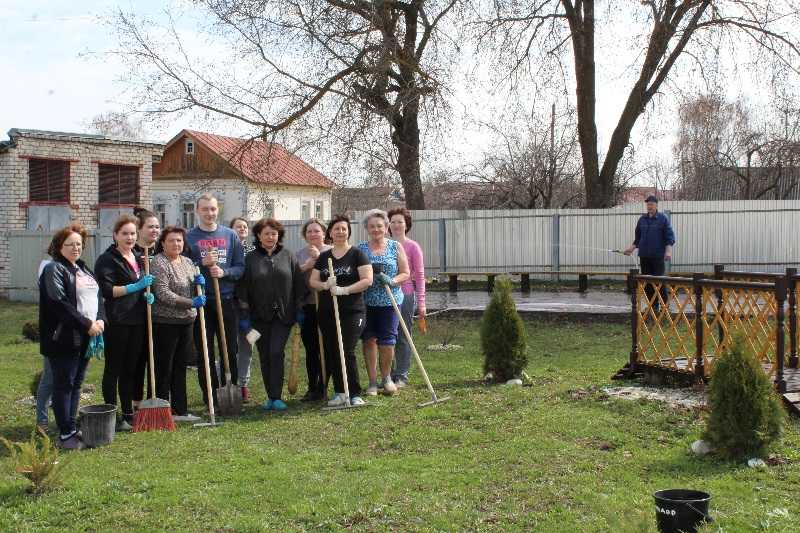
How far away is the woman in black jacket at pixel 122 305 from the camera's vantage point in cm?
708

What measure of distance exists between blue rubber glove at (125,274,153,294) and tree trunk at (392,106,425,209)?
46.0ft

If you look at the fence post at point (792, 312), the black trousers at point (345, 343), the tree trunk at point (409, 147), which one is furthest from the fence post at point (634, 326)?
the tree trunk at point (409, 147)

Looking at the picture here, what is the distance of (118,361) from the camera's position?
7.19m

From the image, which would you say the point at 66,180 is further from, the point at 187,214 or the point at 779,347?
the point at 779,347

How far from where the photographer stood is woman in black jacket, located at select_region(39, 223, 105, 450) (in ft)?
21.1

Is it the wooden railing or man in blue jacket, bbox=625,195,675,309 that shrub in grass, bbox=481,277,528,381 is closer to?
the wooden railing

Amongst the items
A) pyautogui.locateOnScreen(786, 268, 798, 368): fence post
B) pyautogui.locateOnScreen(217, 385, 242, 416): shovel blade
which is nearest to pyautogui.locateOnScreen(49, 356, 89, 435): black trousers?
pyautogui.locateOnScreen(217, 385, 242, 416): shovel blade

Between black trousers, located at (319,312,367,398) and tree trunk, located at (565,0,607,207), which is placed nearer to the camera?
black trousers, located at (319,312,367,398)

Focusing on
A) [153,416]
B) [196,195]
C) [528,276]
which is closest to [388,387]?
[153,416]

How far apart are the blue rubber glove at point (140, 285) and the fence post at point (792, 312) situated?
5365 millimetres

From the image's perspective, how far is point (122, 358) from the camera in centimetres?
722

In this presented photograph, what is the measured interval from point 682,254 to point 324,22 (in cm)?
1014

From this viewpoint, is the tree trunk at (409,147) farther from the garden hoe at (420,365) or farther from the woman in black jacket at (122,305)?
the woman in black jacket at (122,305)

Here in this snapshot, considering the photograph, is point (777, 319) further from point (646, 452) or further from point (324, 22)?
point (324, 22)
